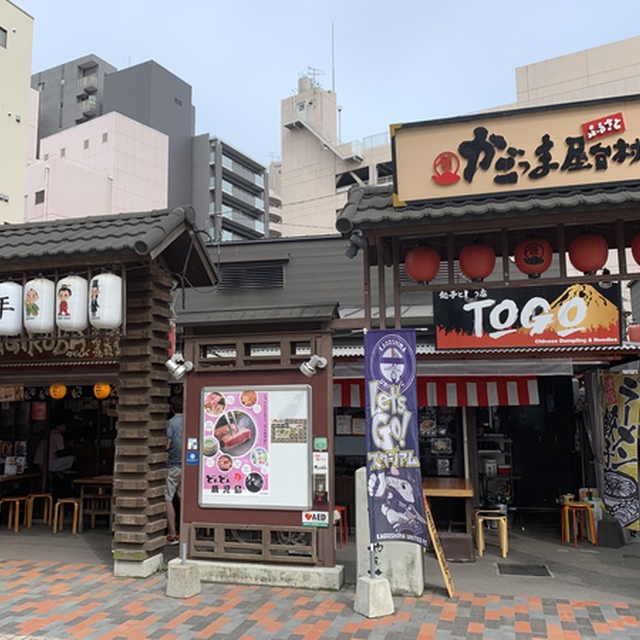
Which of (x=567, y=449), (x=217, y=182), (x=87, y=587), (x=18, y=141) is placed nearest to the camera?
(x=87, y=587)

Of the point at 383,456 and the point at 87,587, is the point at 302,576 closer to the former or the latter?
the point at 383,456

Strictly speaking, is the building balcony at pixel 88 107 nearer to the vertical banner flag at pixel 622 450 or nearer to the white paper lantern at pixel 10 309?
the white paper lantern at pixel 10 309

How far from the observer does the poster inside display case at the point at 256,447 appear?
8.13 metres

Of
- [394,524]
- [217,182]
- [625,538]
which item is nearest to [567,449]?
[625,538]

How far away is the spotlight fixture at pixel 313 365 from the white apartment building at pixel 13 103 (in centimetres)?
2776

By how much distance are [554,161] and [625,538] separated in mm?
6858

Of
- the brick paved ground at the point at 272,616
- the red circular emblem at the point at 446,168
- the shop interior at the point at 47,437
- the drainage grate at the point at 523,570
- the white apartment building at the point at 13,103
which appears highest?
the white apartment building at the point at 13,103

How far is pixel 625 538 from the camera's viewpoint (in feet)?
33.5

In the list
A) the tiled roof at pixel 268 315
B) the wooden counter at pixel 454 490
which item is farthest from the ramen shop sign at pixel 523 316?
the tiled roof at pixel 268 315

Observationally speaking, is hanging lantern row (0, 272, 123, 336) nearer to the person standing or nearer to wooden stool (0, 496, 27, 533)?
the person standing

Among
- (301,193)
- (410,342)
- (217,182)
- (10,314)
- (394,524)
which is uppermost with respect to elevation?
(217,182)

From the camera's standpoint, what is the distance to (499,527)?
9.58m

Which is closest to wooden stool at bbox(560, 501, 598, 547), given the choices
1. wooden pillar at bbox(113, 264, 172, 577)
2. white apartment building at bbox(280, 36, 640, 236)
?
wooden pillar at bbox(113, 264, 172, 577)

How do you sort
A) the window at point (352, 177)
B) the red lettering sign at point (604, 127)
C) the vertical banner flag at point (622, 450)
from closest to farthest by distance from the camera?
the red lettering sign at point (604, 127) < the vertical banner flag at point (622, 450) < the window at point (352, 177)
